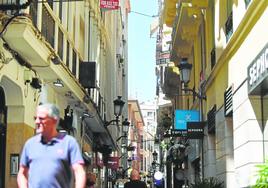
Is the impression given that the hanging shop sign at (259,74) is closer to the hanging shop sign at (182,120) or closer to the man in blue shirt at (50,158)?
the man in blue shirt at (50,158)

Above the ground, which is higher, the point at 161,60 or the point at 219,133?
the point at 161,60

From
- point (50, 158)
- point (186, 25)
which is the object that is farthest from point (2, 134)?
point (186, 25)

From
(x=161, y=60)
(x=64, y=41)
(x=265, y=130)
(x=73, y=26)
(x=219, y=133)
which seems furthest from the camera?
(x=161, y=60)

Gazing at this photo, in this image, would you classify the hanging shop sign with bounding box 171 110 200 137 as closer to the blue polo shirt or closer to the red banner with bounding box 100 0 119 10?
the red banner with bounding box 100 0 119 10

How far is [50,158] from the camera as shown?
5.81m

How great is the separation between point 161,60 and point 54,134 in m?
46.5

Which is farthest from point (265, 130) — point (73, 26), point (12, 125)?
point (73, 26)

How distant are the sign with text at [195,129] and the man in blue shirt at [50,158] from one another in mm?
13880

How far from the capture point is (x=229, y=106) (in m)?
14.3

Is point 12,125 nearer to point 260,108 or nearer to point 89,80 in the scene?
point 260,108

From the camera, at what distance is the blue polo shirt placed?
576 centimetres

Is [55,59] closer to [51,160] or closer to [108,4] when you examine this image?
[51,160]

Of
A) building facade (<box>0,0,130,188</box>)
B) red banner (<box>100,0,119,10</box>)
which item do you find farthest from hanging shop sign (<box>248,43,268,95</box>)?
red banner (<box>100,0,119,10</box>)

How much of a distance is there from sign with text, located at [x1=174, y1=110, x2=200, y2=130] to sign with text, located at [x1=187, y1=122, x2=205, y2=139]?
1.83 ft
